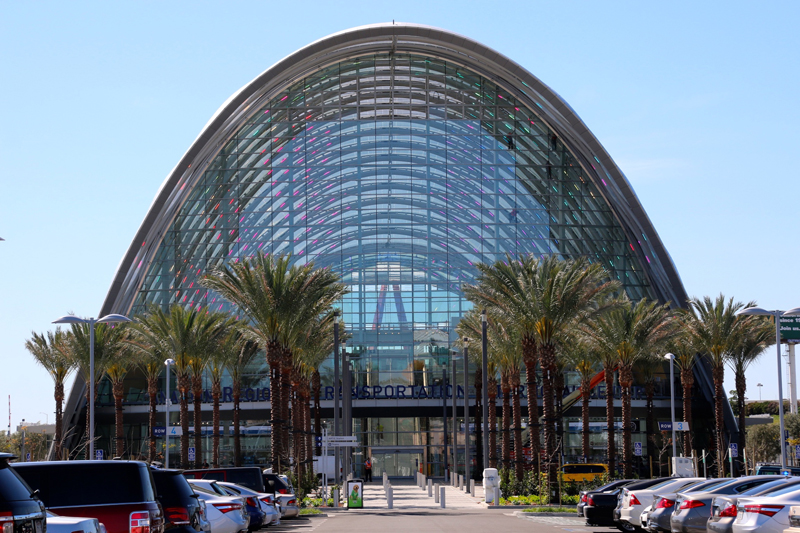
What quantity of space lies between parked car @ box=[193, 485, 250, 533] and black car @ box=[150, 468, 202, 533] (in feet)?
14.2

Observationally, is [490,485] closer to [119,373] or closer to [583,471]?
[583,471]

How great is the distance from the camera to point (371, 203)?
69938 millimetres

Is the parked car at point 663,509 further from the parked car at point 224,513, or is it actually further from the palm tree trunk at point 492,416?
the palm tree trunk at point 492,416

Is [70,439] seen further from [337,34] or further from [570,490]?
[570,490]

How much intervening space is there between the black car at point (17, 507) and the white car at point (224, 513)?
10.5 meters

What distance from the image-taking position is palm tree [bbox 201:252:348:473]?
41.8m

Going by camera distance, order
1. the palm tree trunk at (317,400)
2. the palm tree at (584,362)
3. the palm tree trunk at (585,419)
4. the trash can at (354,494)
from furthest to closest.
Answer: the palm tree trunk at (317,400) → the palm tree at (584,362) → the palm tree trunk at (585,419) → the trash can at (354,494)

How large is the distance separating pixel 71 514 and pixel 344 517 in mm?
→ 23086

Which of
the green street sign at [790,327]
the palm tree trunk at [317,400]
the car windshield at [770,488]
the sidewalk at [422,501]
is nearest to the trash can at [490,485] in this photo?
the sidewalk at [422,501]

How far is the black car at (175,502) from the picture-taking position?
50.6 ft

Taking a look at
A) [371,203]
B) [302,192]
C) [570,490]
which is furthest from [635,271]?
[570,490]

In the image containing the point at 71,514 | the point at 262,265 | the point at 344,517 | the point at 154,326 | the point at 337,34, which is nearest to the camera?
the point at 71,514

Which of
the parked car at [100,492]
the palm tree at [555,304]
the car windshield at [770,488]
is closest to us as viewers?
the parked car at [100,492]

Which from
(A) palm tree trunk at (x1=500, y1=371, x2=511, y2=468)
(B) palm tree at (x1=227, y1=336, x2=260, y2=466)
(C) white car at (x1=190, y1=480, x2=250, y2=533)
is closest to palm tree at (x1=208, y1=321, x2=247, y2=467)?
(B) palm tree at (x1=227, y1=336, x2=260, y2=466)
